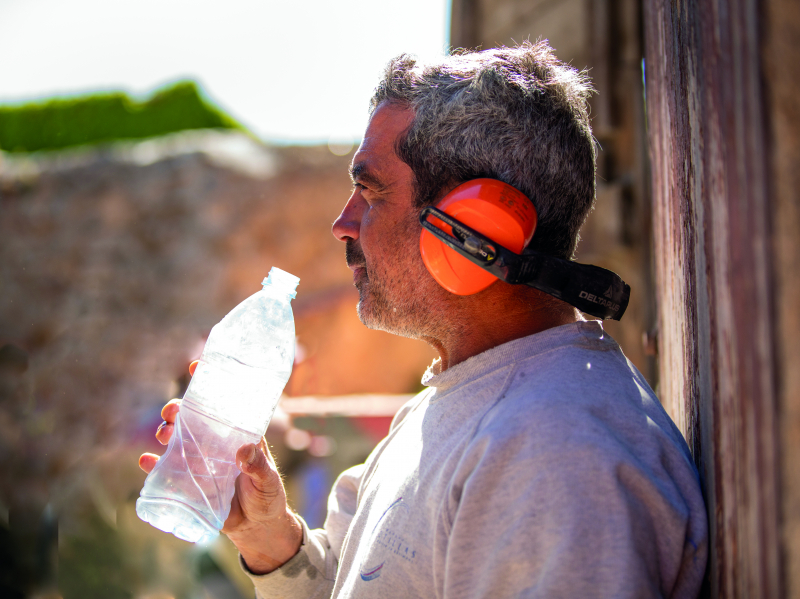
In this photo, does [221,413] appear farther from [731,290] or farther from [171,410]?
[731,290]

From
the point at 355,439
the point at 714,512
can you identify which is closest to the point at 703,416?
the point at 714,512

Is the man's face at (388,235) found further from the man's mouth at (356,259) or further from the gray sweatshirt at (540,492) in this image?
Answer: the gray sweatshirt at (540,492)

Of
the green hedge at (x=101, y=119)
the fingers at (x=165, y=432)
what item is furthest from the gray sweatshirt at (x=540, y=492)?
the green hedge at (x=101, y=119)

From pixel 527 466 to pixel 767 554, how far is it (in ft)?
1.15

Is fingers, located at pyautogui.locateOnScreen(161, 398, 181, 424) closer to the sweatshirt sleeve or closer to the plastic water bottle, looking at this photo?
the plastic water bottle

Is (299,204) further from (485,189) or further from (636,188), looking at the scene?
(485,189)

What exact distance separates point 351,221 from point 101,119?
645 inches

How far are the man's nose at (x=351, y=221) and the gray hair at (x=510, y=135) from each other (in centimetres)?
19

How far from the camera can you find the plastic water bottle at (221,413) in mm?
1708

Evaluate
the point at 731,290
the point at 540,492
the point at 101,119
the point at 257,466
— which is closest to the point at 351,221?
the point at 257,466

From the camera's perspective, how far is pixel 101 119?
1545cm

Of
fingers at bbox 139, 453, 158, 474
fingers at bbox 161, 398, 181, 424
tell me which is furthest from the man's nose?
fingers at bbox 139, 453, 158, 474

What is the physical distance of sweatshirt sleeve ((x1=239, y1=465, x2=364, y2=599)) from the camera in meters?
1.77

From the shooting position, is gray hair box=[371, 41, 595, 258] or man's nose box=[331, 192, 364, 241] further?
man's nose box=[331, 192, 364, 241]
